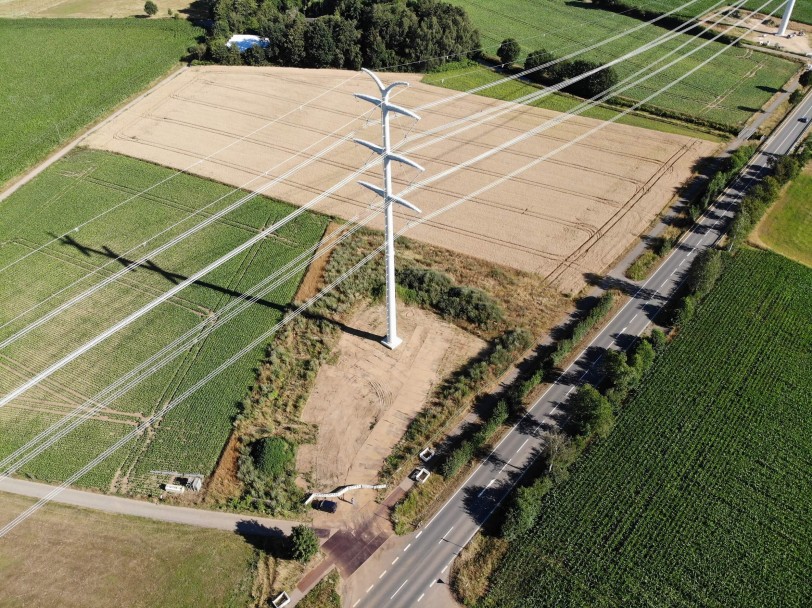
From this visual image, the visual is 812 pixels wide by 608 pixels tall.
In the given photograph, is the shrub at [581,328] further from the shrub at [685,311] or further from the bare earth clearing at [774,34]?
the bare earth clearing at [774,34]

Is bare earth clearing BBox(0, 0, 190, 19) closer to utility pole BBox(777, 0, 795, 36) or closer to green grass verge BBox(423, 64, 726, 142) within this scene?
green grass verge BBox(423, 64, 726, 142)

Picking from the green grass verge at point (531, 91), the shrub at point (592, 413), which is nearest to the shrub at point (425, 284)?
the shrub at point (592, 413)

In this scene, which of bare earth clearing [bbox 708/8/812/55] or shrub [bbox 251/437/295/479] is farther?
bare earth clearing [bbox 708/8/812/55]

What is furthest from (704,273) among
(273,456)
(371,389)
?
(273,456)

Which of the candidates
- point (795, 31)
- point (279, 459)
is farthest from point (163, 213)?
point (795, 31)

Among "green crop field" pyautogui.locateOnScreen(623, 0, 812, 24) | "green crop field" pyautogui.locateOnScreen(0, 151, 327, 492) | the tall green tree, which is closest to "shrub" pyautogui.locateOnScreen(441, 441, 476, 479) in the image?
"green crop field" pyautogui.locateOnScreen(0, 151, 327, 492)

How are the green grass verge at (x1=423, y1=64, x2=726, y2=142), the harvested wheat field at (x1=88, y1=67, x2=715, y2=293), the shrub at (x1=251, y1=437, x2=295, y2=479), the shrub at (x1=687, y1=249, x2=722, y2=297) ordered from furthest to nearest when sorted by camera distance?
the green grass verge at (x1=423, y1=64, x2=726, y2=142)
the harvested wheat field at (x1=88, y1=67, x2=715, y2=293)
the shrub at (x1=687, y1=249, x2=722, y2=297)
the shrub at (x1=251, y1=437, x2=295, y2=479)

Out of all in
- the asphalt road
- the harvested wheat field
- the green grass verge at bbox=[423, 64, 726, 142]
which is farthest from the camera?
the green grass verge at bbox=[423, 64, 726, 142]
